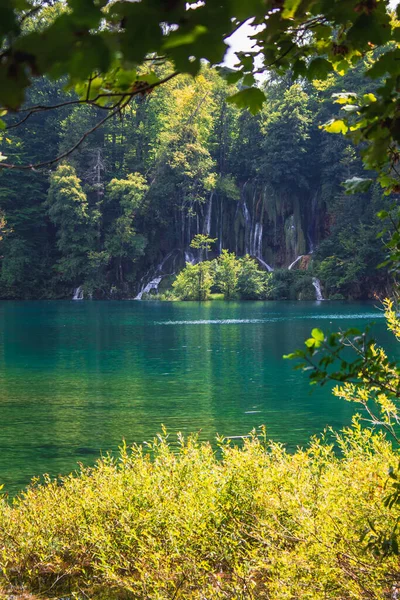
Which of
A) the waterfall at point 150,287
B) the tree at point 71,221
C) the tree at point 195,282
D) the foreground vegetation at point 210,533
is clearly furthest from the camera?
the waterfall at point 150,287

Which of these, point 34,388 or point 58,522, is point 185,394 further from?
point 58,522

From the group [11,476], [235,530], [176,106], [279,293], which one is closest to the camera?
[235,530]

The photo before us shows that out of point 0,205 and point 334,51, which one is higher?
point 0,205

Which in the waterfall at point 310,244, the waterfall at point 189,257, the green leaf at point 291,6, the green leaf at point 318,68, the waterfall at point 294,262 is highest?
the waterfall at point 310,244

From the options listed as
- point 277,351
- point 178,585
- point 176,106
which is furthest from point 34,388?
point 176,106

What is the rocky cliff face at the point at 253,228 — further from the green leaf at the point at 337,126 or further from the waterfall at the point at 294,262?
the green leaf at the point at 337,126

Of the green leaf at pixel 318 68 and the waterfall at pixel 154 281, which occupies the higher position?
the waterfall at pixel 154 281

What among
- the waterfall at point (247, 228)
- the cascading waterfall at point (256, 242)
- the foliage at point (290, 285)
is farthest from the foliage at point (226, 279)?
the waterfall at point (247, 228)

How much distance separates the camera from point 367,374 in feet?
10.8

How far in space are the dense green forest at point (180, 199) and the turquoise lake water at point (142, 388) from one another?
2725cm

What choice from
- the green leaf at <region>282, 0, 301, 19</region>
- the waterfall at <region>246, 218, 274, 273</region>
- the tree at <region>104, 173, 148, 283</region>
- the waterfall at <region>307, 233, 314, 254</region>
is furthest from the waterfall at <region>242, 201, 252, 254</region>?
the green leaf at <region>282, 0, 301, 19</region>

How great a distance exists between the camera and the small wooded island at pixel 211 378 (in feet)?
4.25

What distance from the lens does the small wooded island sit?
4.25ft

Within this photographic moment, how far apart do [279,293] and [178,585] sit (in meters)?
54.9
